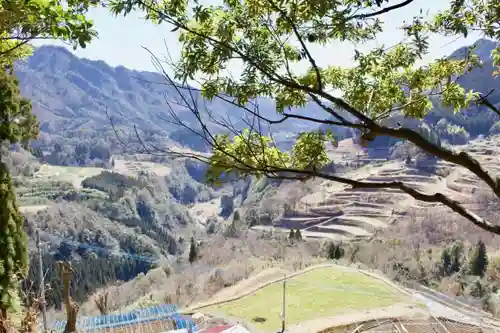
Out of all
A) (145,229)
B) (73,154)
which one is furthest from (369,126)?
(73,154)

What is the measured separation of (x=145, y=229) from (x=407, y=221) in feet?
174

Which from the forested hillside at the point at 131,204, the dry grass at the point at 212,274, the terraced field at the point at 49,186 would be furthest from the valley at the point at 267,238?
the terraced field at the point at 49,186

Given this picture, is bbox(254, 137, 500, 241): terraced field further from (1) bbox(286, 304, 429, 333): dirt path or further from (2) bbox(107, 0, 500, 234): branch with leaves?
(2) bbox(107, 0, 500, 234): branch with leaves

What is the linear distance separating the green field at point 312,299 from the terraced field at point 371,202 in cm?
3294

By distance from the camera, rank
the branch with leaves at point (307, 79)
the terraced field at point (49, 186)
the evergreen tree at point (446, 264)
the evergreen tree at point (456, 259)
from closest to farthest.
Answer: the branch with leaves at point (307, 79) < the evergreen tree at point (446, 264) < the evergreen tree at point (456, 259) < the terraced field at point (49, 186)

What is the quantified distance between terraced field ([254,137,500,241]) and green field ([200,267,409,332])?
32940mm

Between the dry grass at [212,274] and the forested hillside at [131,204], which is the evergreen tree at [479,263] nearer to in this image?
the dry grass at [212,274]

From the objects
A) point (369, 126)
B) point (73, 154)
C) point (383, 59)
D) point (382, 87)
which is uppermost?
point (73, 154)

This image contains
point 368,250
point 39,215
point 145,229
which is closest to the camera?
point 368,250

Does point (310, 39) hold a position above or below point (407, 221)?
above

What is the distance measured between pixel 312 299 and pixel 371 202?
5151cm

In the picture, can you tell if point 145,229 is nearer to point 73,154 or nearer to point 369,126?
point 73,154

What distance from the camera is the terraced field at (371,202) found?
60938mm

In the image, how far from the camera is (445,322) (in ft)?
52.0
